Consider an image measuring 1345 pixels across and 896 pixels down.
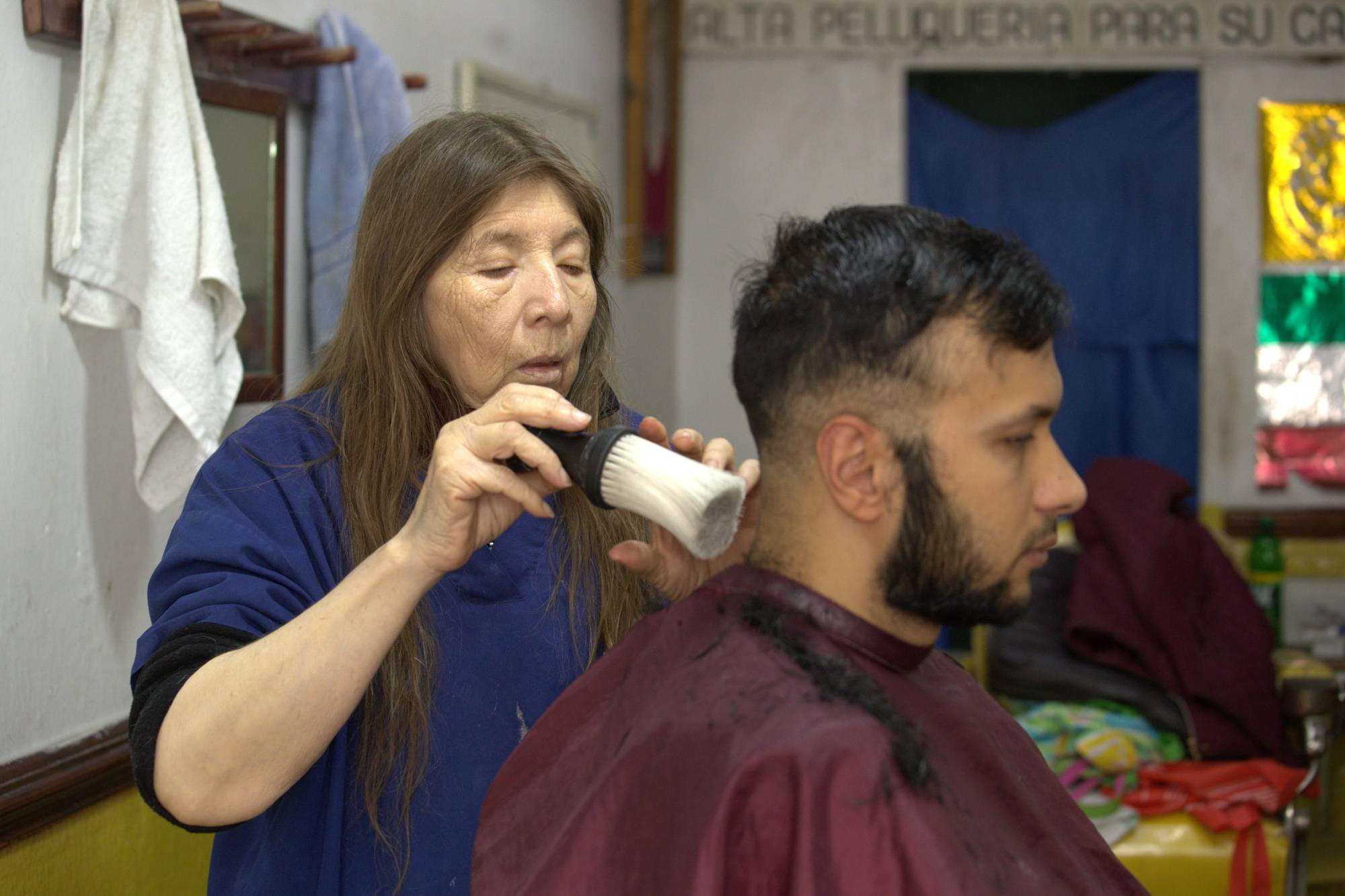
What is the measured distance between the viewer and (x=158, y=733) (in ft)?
3.28

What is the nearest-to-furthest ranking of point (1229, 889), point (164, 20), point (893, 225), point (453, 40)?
point (893, 225)
point (164, 20)
point (1229, 889)
point (453, 40)

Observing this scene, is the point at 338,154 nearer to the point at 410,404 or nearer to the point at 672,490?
the point at 410,404

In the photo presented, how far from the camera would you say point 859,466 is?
38.2 inches

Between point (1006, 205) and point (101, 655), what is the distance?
3164 millimetres

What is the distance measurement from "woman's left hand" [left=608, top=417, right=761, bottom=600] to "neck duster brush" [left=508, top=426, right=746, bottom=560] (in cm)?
12

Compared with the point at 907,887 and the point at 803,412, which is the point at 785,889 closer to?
the point at 907,887

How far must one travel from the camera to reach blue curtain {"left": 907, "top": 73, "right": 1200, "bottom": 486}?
3967 mm

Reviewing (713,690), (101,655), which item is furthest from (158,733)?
Result: (101,655)

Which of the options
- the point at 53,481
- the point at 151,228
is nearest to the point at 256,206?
the point at 151,228

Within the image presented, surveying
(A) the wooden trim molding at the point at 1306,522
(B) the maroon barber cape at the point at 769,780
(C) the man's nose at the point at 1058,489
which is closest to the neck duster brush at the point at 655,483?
(B) the maroon barber cape at the point at 769,780

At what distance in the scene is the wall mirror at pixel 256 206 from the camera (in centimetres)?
196

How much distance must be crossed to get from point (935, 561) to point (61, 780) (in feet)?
3.98

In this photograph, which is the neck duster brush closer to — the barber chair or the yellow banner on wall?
the barber chair

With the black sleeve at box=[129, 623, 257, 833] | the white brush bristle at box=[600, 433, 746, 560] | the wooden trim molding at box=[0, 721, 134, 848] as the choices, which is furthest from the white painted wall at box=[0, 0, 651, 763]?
the white brush bristle at box=[600, 433, 746, 560]
